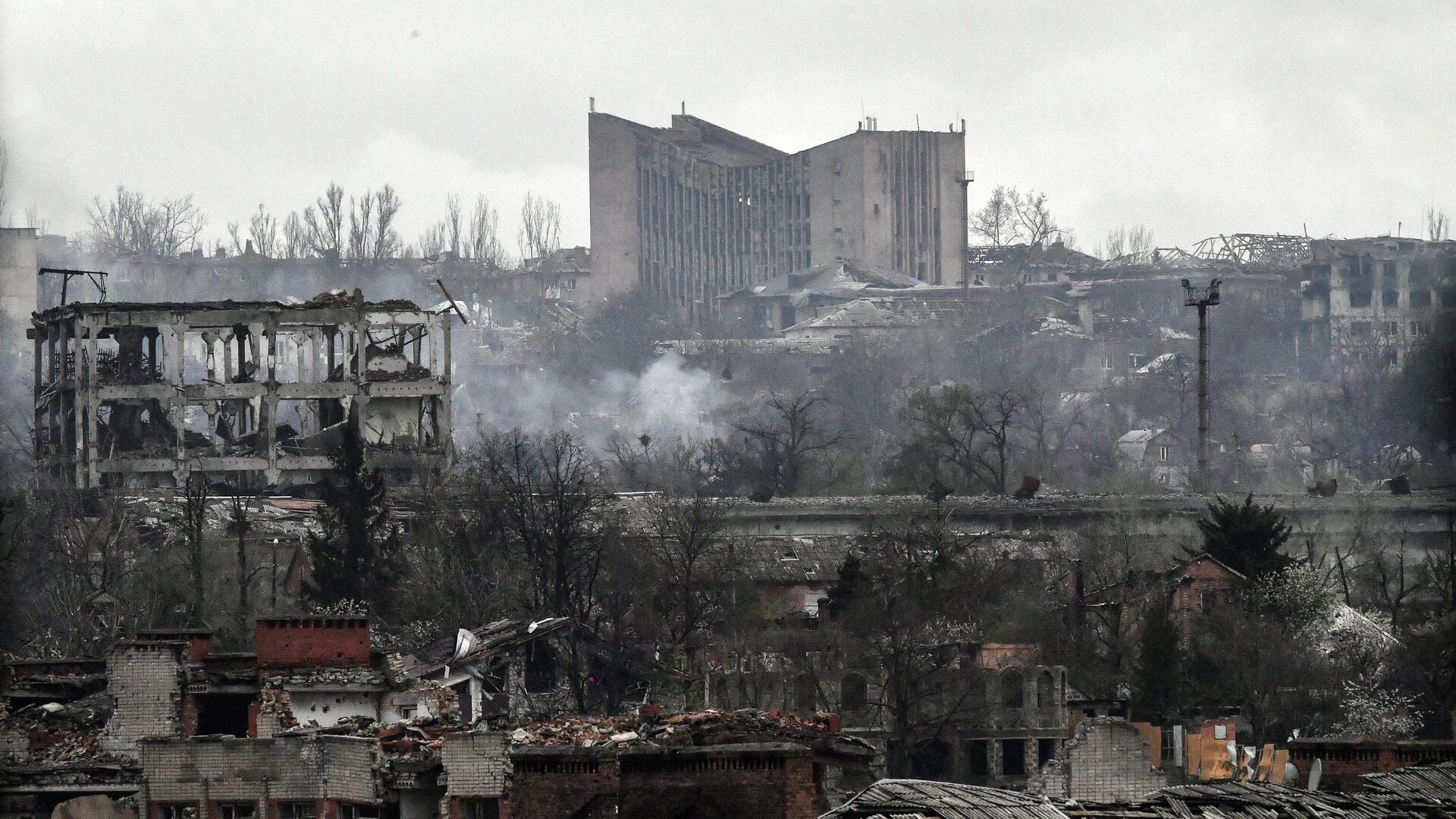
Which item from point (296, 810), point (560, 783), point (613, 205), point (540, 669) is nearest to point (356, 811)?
point (296, 810)

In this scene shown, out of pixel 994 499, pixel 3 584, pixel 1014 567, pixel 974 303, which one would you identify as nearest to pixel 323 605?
pixel 3 584

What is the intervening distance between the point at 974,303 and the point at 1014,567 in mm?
48643

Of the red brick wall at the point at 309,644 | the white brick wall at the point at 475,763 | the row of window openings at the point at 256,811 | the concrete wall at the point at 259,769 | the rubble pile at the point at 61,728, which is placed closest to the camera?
the white brick wall at the point at 475,763

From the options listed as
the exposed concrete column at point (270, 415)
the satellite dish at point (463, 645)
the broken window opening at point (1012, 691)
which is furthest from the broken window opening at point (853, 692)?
the exposed concrete column at point (270, 415)

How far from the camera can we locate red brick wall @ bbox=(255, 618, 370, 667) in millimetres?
23453

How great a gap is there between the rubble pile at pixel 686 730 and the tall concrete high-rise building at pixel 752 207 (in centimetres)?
7402

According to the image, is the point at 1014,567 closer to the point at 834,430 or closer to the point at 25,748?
the point at 25,748

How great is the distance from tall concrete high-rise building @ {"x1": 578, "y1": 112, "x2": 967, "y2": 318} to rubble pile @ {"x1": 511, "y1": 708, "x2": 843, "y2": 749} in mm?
74018

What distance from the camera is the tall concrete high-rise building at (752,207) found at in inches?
3738

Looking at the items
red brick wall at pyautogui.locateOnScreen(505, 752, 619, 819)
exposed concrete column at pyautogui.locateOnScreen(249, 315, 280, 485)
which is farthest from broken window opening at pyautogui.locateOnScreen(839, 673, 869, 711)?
exposed concrete column at pyautogui.locateOnScreen(249, 315, 280, 485)

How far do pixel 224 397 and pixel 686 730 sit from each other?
107 ft

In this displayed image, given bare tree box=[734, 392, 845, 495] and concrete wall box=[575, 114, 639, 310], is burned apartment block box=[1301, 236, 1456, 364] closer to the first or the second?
bare tree box=[734, 392, 845, 495]

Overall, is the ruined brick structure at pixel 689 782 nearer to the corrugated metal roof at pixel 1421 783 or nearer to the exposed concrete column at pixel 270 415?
the corrugated metal roof at pixel 1421 783

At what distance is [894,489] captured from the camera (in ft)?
182
